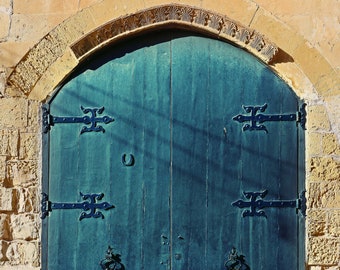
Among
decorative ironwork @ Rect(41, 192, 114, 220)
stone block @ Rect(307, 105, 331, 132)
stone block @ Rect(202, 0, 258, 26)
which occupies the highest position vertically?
stone block @ Rect(202, 0, 258, 26)

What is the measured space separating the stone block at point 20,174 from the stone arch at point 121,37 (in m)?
0.49

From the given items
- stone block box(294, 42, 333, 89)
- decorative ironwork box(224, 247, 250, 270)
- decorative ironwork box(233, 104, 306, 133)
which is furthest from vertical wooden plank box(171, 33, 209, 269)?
stone block box(294, 42, 333, 89)

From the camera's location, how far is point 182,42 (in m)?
6.02

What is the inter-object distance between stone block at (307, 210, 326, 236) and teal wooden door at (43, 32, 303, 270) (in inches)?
4.5

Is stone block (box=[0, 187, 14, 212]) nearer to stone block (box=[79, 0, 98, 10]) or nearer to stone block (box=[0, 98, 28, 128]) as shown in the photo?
stone block (box=[0, 98, 28, 128])

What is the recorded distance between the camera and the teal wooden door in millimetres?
5832

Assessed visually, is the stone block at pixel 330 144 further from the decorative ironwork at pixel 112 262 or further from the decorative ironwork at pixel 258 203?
the decorative ironwork at pixel 112 262

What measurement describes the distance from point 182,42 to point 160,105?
0.48 metres

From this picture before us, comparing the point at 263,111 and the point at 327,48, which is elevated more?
the point at 327,48

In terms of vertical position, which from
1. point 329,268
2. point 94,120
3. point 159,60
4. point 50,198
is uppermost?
point 159,60

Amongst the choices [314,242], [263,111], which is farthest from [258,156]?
[314,242]

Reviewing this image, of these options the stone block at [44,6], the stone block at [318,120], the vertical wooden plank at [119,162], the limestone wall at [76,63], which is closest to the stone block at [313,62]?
the limestone wall at [76,63]

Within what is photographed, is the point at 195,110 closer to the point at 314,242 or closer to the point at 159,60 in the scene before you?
the point at 159,60

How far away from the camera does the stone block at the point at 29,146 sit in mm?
6043
